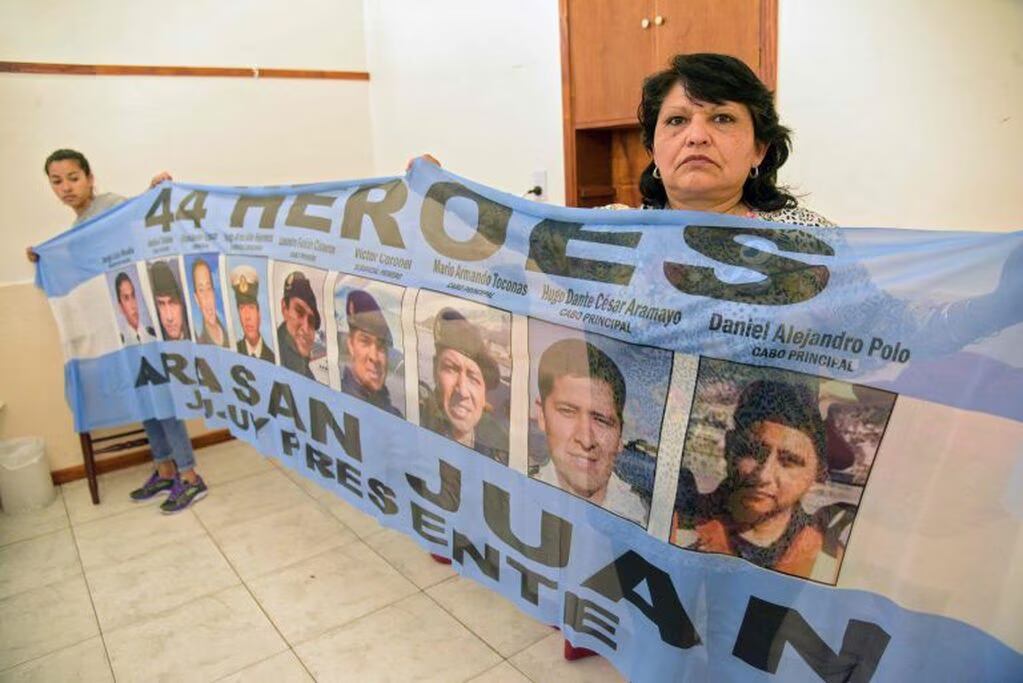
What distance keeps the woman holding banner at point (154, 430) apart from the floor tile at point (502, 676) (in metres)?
1.65

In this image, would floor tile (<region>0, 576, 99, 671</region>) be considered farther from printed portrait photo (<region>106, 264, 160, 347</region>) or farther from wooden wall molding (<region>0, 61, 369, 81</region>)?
wooden wall molding (<region>0, 61, 369, 81</region>)

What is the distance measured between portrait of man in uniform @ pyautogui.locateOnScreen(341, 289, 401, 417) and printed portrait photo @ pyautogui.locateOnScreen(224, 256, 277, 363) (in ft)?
1.36

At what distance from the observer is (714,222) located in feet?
3.73

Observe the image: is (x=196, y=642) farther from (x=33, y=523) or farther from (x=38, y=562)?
(x=33, y=523)

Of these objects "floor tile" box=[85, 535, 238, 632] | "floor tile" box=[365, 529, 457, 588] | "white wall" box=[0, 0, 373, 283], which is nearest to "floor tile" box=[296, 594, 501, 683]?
"floor tile" box=[365, 529, 457, 588]

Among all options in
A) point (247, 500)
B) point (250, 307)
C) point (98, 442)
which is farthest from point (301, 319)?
point (98, 442)

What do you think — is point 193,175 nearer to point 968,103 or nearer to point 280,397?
point 280,397

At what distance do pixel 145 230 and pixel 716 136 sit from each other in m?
2.14

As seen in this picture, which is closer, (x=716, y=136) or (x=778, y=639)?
(x=778, y=639)

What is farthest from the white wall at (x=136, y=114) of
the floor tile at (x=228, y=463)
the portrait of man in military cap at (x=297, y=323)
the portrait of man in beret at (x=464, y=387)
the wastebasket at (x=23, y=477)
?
the portrait of man in beret at (x=464, y=387)

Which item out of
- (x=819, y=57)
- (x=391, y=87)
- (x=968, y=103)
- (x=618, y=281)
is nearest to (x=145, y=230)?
(x=391, y=87)

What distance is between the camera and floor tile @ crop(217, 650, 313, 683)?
5.70 ft

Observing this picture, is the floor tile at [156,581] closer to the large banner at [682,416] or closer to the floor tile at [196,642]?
the floor tile at [196,642]

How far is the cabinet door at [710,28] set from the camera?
6.79ft
